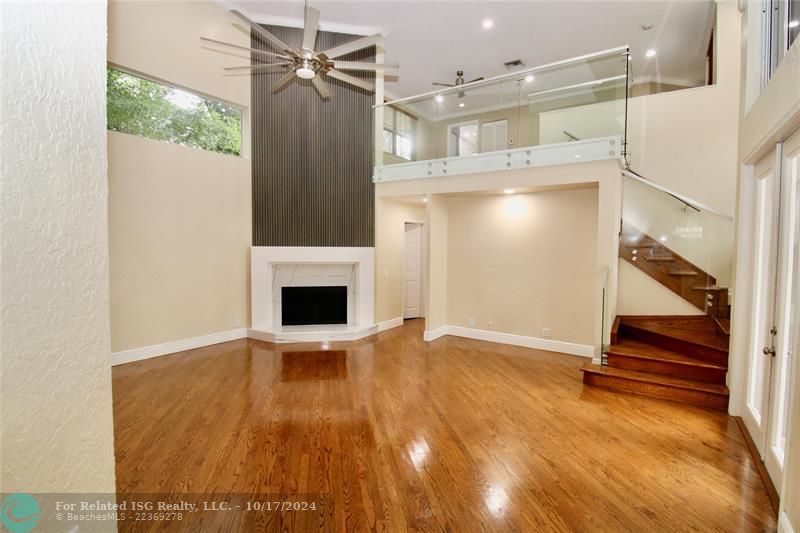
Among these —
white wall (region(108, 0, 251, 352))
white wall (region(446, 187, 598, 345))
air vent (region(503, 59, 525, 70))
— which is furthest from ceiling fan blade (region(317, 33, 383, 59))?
air vent (region(503, 59, 525, 70))

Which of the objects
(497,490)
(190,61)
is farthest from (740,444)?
(190,61)

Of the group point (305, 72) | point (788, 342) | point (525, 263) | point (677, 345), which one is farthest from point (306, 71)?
point (677, 345)

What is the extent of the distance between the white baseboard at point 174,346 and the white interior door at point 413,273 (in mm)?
3423

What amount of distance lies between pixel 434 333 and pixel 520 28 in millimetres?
5560

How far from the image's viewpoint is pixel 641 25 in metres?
6.24

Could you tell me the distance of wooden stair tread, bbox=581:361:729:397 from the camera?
12.2 feet

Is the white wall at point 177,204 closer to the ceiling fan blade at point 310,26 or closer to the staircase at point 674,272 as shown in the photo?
the ceiling fan blade at point 310,26

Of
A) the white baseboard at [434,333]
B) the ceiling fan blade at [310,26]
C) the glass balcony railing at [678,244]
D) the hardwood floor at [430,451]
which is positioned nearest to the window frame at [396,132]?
the ceiling fan blade at [310,26]

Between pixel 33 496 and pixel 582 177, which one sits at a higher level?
pixel 582 177

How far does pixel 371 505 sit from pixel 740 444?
3030mm

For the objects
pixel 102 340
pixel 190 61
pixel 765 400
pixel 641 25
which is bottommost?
pixel 765 400

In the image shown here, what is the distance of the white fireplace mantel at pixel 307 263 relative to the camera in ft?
20.4

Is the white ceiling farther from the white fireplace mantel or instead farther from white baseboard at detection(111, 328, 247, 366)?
white baseboard at detection(111, 328, 247, 366)

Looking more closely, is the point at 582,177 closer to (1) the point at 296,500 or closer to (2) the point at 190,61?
(1) the point at 296,500
